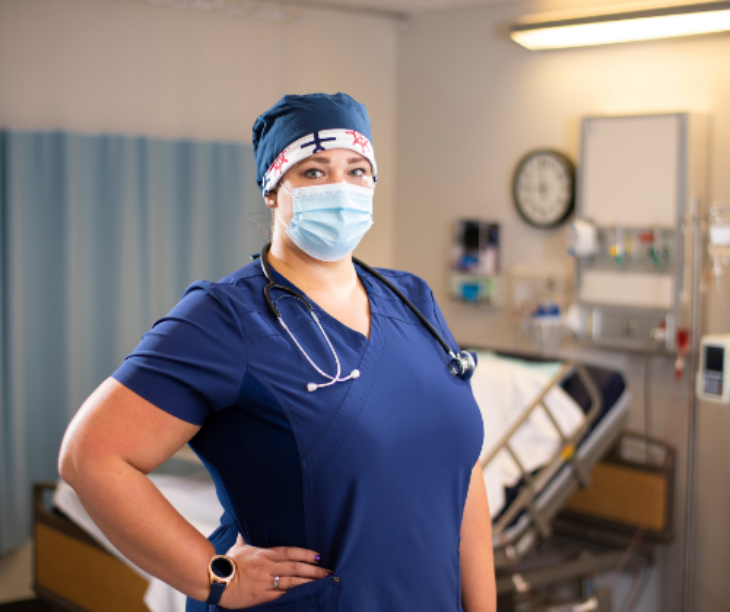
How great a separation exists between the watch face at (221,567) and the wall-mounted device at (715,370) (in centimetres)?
199

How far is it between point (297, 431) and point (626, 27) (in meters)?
2.38

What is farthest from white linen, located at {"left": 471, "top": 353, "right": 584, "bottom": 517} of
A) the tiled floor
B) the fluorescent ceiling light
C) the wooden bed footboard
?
the tiled floor

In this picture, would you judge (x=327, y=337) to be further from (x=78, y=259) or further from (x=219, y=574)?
(x=78, y=259)

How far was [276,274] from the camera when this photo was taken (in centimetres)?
110

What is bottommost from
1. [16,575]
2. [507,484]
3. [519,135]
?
[16,575]

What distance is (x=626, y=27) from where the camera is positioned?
2707 millimetres

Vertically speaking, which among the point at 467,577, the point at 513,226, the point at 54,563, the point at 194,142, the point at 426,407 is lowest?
the point at 54,563

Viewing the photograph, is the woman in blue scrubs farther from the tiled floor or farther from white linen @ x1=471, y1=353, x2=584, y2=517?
the tiled floor

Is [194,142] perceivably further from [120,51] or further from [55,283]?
[55,283]

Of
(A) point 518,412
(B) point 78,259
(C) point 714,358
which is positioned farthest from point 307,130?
(B) point 78,259

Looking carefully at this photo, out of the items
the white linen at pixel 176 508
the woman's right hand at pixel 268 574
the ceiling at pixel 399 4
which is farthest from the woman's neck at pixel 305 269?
the ceiling at pixel 399 4

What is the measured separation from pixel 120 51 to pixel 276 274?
2.40 meters

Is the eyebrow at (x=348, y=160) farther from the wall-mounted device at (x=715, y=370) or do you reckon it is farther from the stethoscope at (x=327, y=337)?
the wall-mounted device at (x=715, y=370)

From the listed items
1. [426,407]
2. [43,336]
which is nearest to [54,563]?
[43,336]
